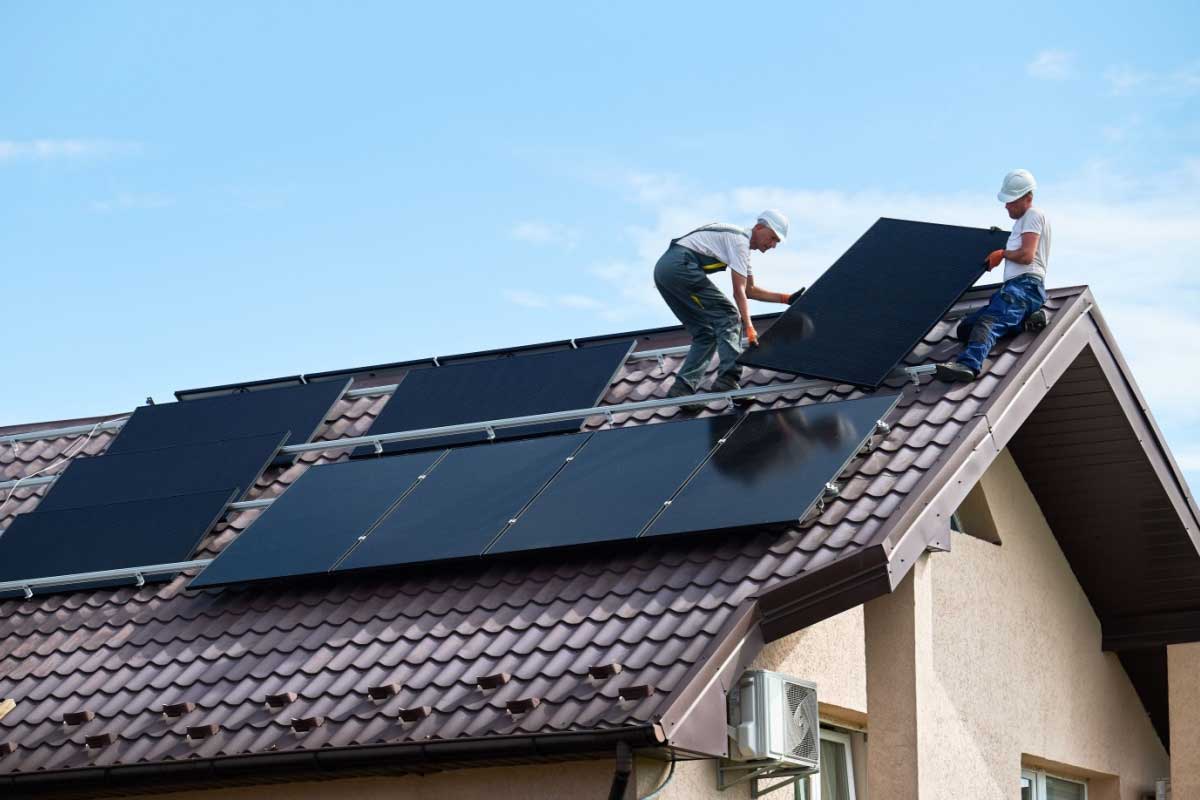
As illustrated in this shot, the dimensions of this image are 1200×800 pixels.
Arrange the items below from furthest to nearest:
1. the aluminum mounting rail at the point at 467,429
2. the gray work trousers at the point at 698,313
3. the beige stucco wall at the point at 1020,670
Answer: the gray work trousers at the point at 698,313
the aluminum mounting rail at the point at 467,429
the beige stucco wall at the point at 1020,670

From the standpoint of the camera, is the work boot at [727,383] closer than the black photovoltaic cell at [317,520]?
No

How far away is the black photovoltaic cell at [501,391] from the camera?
1397cm

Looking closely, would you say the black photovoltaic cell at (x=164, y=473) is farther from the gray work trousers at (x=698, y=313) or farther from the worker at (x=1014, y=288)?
the worker at (x=1014, y=288)

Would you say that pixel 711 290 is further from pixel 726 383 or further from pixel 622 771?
pixel 622 771

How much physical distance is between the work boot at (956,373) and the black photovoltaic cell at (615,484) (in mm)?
1439

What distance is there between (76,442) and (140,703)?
541 centimetres

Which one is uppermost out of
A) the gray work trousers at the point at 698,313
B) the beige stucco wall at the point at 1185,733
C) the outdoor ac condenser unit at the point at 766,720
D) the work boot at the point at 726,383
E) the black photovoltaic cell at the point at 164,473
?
the gray work trousers at the point at 698,313

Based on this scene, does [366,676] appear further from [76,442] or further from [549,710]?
[76,442]

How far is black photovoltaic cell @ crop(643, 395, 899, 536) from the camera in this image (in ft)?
37.3

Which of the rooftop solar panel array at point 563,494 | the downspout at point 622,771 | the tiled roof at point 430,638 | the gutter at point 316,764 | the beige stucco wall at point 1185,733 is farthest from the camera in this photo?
the beige stucco wall at point 1185,733

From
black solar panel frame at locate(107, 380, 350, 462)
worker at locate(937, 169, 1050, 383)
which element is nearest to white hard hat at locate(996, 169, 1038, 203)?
worker at locate(937, 169, 1050, 383)

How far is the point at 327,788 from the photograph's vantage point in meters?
10.9

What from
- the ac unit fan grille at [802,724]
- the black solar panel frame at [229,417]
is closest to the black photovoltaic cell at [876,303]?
the ac unit fan grille at [802,724]

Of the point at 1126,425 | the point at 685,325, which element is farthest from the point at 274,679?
the point at 1126,425
